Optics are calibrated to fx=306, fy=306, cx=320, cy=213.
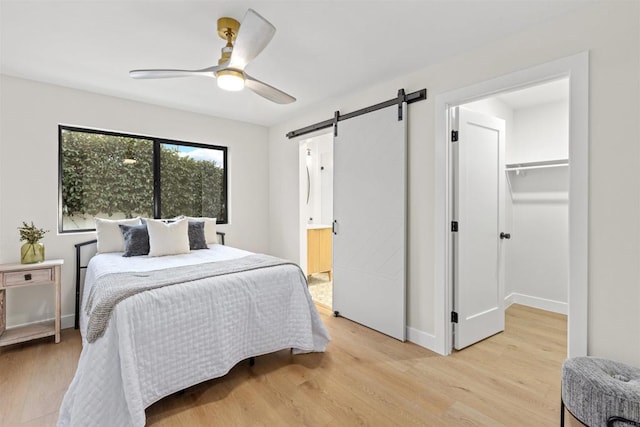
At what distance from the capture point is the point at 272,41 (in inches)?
88.4

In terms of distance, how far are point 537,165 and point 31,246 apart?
5268 mm

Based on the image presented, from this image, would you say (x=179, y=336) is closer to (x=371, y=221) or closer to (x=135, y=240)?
(x=135, y=240)

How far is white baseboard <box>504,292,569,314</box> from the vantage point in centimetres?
355

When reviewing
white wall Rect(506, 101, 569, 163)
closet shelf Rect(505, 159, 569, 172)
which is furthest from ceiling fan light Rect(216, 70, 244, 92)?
white wall Rect(506, 101, 569, 163)

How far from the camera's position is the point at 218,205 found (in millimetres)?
4387

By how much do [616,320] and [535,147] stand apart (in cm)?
266

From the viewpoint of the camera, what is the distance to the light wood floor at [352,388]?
181 centimetres

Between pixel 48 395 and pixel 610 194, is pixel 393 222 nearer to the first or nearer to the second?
pixel 610 194

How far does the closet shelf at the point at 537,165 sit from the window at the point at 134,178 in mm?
3782

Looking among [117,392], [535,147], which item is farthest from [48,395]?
[535,147]

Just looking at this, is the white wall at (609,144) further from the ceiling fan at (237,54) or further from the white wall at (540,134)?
the white wall at (540,134)

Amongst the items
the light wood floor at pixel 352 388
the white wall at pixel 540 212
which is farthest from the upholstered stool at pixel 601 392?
the white wall at pixel 540 212

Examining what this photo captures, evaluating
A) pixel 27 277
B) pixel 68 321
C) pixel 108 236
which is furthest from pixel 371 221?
pixel 68 321

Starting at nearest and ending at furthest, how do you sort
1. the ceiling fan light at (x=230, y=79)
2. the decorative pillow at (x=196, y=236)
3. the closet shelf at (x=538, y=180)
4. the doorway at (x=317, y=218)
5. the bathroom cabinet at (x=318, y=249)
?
the ceiling fan light at (x=230, y=79)
the decorative pillow at (x=196, y=236)
the closet shelf at (x=538, y=180)
the doorway at (x=317, y=218)
the bathroom cabinet at (x=318, y=249)
